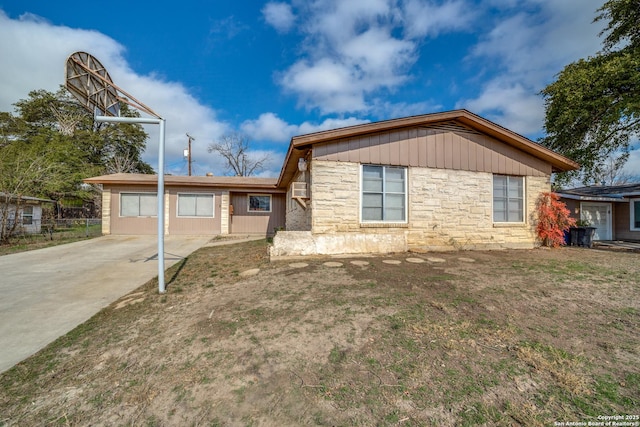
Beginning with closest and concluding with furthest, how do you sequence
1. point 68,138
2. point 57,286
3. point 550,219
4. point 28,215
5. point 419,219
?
point 57,286 → point 419,219 → point 550,219 → point 28,215 → point 68,138

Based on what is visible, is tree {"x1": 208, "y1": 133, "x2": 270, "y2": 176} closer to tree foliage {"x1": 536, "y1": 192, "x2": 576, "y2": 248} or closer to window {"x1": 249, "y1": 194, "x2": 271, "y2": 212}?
window {"x1": 249, "y1": 194, "x2": 271, "y2": 212}

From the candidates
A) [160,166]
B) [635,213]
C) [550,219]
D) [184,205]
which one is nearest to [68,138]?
[184,205]

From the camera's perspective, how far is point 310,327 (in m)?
2.92

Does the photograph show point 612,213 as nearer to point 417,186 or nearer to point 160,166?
point 417,186

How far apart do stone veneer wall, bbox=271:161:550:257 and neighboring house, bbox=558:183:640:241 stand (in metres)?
5.93

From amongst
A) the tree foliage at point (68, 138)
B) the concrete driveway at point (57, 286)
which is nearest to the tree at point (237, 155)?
the tree foliage at point (68, 138)

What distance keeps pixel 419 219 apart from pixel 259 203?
979cm

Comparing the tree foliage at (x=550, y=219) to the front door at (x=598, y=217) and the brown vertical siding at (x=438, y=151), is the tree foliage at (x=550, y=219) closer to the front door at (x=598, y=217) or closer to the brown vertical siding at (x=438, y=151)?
the brown vertical siding at (x=438, y=151)

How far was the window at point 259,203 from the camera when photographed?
14.6m

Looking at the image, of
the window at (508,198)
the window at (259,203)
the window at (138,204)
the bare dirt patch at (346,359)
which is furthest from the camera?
the window at (259,203)

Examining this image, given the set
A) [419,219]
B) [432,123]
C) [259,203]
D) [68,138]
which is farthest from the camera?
[68,138]

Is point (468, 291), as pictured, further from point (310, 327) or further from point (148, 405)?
point (148, 405)

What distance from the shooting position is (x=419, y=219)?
7.42m

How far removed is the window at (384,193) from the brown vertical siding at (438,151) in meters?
0.29
